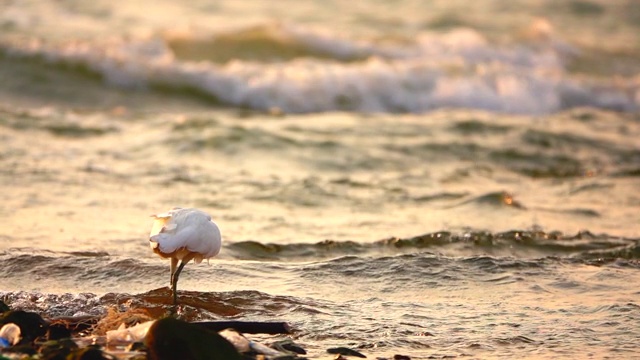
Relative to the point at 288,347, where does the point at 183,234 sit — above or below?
above

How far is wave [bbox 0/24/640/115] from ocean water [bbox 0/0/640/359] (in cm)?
4

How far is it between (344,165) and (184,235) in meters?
5.24

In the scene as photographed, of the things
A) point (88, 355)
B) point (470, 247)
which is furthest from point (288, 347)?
point (470, 247)

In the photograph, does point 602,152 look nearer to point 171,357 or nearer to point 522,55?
point 522,55

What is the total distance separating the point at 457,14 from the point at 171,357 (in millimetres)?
14940

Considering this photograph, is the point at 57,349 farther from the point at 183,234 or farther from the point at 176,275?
the point at 176,275

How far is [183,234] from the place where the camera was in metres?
5.34

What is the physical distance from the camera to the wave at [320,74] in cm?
1423

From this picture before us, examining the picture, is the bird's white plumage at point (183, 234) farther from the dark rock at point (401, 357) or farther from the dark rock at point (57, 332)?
the dark rock at point (401, 357)

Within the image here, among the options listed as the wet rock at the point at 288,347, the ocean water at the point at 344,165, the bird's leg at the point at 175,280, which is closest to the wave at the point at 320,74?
the ocean water at the point at 344,165

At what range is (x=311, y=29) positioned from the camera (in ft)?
54.9

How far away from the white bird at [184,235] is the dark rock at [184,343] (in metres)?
0.72

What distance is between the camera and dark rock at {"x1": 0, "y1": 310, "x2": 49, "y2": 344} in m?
5.04

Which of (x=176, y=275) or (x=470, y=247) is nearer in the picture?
(x=176, y=275)
